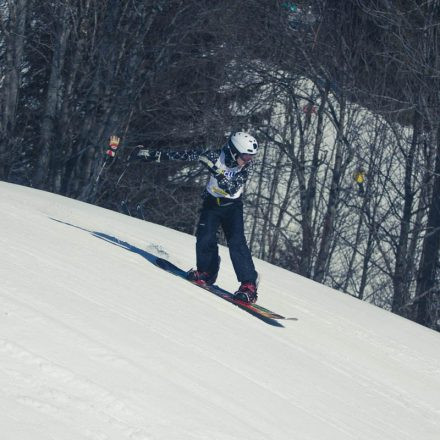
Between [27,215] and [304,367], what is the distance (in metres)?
3.81

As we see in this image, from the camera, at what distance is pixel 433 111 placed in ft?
80.0

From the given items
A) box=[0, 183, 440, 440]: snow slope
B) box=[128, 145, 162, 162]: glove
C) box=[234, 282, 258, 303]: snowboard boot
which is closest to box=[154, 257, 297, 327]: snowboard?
box=[234, 282, 258, 303]: snowboard boot

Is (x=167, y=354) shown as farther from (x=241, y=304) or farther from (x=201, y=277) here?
(x=201, y=277)

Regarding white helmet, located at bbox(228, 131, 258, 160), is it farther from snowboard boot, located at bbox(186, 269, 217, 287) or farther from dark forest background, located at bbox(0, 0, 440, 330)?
dark forest background, located at bbox(0, 0, 440, 330)

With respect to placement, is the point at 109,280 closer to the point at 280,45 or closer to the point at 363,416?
the point at 363,416

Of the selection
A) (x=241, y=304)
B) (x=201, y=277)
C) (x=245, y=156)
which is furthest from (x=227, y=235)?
(x=245, y=156)

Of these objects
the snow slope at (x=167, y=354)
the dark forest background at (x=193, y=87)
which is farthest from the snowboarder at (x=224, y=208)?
the dark forest background at (x=193, y=87)

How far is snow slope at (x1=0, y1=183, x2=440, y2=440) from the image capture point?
495 cm

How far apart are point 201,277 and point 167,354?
11.3ft

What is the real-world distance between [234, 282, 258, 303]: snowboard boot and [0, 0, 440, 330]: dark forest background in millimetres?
12361

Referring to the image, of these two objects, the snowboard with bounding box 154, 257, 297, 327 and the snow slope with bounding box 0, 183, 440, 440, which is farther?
the snowboard with bounding box 154, 257, 297, 327

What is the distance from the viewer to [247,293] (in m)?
9.37

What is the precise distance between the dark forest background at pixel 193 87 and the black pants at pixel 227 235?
39.1 feet

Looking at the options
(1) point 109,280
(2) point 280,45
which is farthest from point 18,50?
(1) point 109,280
